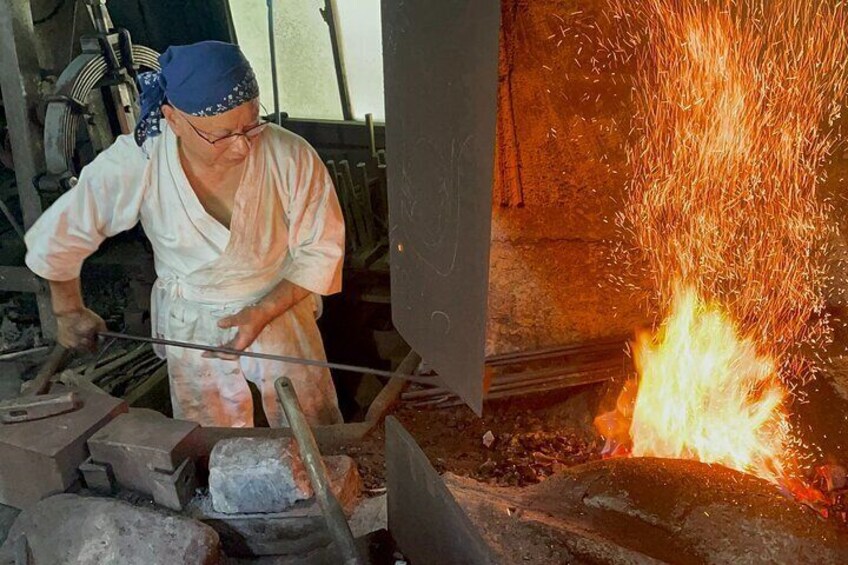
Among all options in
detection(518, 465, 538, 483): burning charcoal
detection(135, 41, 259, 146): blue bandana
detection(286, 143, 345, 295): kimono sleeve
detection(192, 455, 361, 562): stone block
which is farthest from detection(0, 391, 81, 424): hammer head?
detection(518, 465, 538, 483): burning charcoal

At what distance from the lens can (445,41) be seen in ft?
5.94

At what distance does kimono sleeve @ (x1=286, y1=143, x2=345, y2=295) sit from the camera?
317 cm

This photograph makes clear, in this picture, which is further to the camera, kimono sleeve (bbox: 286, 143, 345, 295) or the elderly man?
kimono sleeve (bbox: 286, 143, 345, 295)

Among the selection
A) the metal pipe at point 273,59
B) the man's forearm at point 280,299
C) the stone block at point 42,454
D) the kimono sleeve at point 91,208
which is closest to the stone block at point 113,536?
the stone block at point 42,454

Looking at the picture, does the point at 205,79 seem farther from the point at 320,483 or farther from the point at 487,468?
the point at 487,468

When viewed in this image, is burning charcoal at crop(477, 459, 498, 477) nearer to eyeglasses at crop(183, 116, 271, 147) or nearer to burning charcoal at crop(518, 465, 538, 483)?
burning charcoal at crop(518, 465, 538, 483)

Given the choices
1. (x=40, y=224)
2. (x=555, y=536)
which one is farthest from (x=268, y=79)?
(x=555, y=536)

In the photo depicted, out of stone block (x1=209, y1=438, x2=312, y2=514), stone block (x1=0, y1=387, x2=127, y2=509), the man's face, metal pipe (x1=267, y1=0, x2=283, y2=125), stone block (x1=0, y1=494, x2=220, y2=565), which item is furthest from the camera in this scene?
metal pipe (x1=267, y1=0, x2=283, y2=125)

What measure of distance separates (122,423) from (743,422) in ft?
8.82

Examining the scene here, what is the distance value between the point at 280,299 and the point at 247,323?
0.18 meters

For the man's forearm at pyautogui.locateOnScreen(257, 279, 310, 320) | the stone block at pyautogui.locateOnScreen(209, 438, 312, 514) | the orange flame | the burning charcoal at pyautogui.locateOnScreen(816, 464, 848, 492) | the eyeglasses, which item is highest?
the eyeglasses

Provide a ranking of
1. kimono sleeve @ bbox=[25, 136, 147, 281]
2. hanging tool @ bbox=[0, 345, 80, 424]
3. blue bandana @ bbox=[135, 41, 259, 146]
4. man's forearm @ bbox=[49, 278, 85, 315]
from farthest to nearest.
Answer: man's forearm @ bbox=[49, 278, 85, 315] < kimono sleeve @ bbox=[25, 136, 147, 281] < blue bandana @ bbox=[135, 41, 259, 146] < hanging tool @ bbox=[0, 345, 80, 424]

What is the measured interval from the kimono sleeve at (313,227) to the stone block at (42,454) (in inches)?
40.3

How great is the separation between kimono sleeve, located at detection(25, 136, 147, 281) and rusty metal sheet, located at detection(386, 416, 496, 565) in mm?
1777
